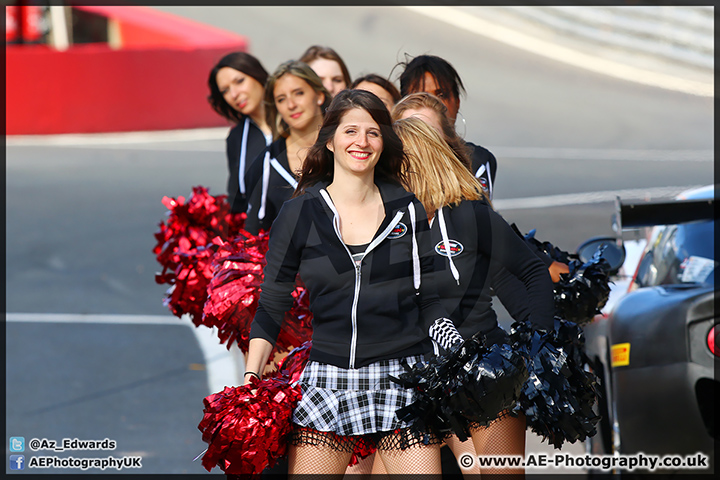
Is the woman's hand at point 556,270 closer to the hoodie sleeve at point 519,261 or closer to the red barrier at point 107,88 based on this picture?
the hoodie sleeve at point 519,261

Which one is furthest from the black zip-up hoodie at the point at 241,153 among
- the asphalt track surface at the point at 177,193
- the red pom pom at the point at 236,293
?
the asphalt track surface at the point at 177,193

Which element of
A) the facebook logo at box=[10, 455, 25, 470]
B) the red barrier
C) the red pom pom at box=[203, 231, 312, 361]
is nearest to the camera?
the red pom pom at box=[203, 231, 312, 361]

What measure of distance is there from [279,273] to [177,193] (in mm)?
10120

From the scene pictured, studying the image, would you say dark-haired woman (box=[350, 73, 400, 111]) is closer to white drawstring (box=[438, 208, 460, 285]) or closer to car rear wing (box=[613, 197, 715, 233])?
car rear wing (box=[613, 197, 715, 233])

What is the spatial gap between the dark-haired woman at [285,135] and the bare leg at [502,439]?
1853mm

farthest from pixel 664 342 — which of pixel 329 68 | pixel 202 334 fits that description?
pixel 202 334

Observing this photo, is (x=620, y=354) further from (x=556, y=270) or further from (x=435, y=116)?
(x=435, y=116)

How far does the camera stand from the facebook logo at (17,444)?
5.57 m

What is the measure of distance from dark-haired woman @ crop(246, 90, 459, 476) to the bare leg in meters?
0.26

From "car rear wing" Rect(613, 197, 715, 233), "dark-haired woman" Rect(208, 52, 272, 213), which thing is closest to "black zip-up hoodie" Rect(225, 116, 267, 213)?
"dark-haired woman" Rect(208, 52, 272, 213)

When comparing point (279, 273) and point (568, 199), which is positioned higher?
point (568, 199)

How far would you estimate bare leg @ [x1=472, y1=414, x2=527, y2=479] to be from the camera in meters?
3.38

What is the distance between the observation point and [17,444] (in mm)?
5625

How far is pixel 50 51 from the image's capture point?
662 inches
